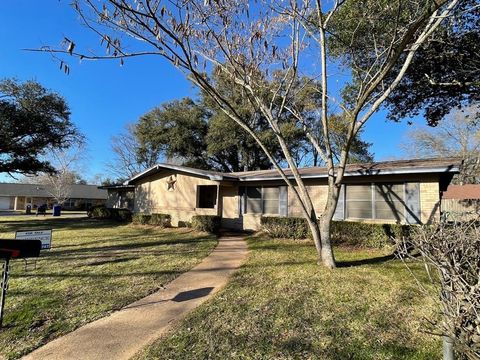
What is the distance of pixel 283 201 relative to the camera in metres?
14.0

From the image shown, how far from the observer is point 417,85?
11.9m

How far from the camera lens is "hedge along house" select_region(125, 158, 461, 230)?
1042 cm

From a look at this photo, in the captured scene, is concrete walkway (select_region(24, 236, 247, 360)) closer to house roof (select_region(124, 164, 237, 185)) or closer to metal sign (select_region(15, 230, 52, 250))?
metal sign (select_region(15, 230, 52, 250))

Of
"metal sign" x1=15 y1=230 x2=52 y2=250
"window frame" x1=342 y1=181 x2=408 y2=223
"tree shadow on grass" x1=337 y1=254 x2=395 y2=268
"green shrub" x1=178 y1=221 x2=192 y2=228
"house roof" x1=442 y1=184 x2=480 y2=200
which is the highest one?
"house roof" x1=442 y1=184 x2=480 y2=200

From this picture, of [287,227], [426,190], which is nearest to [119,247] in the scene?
[287,227]

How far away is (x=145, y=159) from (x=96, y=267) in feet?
94.8

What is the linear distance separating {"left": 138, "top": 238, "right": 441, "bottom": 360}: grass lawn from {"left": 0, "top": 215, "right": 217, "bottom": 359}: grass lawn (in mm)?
1652

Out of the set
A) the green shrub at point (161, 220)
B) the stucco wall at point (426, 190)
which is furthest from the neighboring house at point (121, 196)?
the stucco wall at point (426, 190)

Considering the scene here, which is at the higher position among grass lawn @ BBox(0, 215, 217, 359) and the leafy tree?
the leafy tree

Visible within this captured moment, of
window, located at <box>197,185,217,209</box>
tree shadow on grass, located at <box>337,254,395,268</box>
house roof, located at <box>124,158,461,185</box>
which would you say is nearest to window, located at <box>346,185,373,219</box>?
house roof, located at <box>124,158,461,185</box>

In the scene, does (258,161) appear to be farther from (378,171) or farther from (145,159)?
(378,171)

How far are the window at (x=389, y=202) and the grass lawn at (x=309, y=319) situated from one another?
4.21 m

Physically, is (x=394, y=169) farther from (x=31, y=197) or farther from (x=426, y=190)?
(x=31, y=197)

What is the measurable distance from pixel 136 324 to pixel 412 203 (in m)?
9.86
